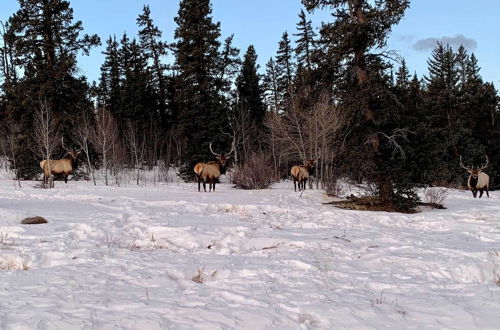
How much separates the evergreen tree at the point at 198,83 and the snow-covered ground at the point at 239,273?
18.8 meters

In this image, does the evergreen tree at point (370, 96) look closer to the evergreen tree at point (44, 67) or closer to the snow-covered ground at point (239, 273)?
the snow-covered ground at point (239, 273)

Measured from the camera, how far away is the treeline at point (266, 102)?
14172 millimetres

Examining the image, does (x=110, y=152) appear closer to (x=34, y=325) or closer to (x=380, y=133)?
(x=380, y=133)

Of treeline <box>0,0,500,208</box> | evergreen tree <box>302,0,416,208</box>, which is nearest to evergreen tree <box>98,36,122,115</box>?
treeline <box>0,0,500,208</box>

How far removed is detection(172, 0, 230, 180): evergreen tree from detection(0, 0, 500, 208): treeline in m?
0.08

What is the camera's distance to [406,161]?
14.2 metres

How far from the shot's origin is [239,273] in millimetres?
5867

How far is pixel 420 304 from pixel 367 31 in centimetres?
1093

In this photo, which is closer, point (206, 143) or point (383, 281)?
point (383, 281)

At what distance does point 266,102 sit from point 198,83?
64.7ft

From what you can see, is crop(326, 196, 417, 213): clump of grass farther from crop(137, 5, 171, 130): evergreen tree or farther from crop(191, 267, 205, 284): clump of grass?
crop(137, 5, 171, 130): evergreen tree

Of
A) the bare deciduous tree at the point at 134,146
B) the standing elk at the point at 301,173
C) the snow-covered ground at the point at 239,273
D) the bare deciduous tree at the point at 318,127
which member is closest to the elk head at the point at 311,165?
the standing elk at the point at 301,173

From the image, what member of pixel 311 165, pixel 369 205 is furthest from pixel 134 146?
pixel 369 205

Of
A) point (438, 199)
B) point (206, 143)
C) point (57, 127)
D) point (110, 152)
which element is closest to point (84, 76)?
point (57, 127)
